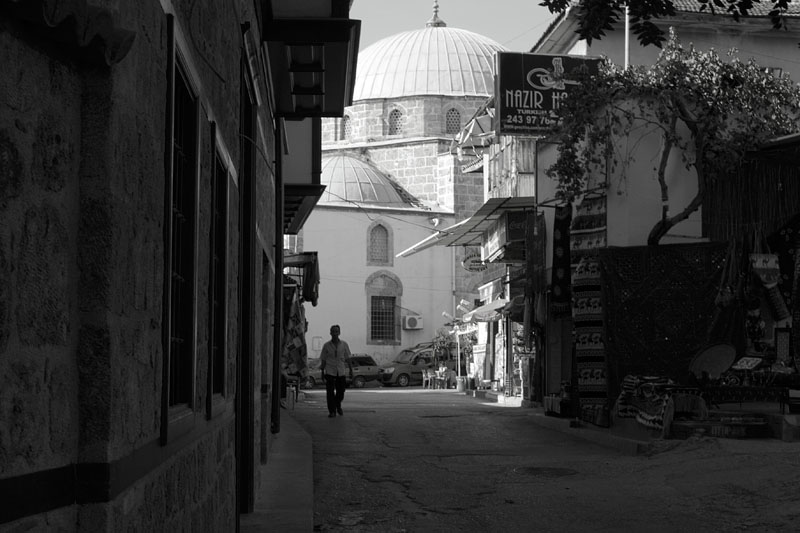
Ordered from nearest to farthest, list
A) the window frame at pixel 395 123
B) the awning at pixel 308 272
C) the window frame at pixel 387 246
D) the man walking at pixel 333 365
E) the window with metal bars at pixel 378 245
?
the man walking at pixel 333 365 → the awning at pixel 308 272 → the window frame at pixel 387 246 → the window with metal bars at pixel 378 245 → the window frame at pixel 395 123

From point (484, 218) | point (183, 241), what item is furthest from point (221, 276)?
point (484, 218)

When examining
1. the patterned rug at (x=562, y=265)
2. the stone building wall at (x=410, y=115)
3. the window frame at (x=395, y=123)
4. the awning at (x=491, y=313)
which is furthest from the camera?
the window frame at (x=395, y=123)

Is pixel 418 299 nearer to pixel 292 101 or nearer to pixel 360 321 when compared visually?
pixel 360 321

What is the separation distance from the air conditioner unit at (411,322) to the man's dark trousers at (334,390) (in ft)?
109

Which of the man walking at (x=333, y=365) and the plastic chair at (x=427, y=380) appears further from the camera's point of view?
the plastic chair at (x=427, y=380)

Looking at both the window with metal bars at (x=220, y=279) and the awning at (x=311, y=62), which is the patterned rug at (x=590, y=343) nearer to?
the awning at (x=311, y=62)

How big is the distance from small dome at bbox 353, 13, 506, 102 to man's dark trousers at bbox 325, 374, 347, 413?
37.5 m

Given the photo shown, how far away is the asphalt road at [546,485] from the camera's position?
25.3ft

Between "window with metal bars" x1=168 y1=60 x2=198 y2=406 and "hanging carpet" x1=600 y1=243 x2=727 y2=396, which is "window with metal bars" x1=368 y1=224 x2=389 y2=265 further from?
"window with metal bars" x1=168 y1=60 x2=198 y2=406

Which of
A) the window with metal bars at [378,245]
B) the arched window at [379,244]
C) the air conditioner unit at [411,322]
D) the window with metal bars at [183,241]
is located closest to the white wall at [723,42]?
the window with metal bars at [183,241]

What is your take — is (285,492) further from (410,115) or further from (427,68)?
(427,68)

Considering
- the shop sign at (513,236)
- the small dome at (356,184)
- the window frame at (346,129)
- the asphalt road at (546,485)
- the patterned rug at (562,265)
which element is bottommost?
the asphalt road at (546,485)

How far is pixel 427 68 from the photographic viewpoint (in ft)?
183

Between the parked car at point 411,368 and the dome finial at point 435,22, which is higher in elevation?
the dome finial at point 435,22
